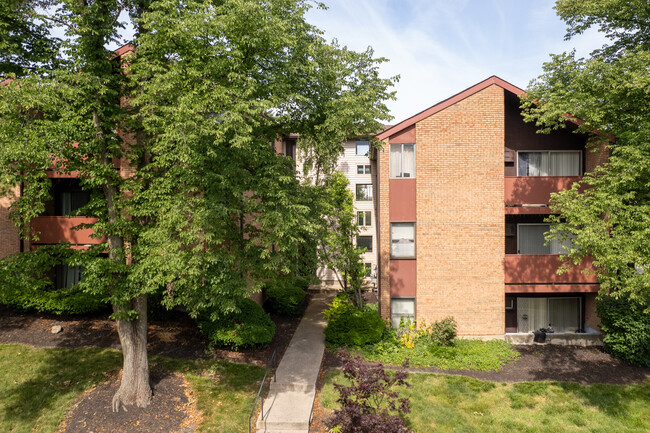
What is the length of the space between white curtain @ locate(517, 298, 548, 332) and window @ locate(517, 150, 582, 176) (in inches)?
223

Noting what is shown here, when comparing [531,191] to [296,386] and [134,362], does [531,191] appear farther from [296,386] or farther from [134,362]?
[134,362]

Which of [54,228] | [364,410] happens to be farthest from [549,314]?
[54,228]

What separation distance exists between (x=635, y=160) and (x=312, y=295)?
17.5 m

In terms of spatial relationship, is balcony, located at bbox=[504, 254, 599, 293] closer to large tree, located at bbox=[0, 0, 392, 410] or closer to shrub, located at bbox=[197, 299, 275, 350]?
large tree, located at bbox=[0, 0, 392, 410]

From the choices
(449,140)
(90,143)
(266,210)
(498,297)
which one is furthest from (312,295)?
(90,143)

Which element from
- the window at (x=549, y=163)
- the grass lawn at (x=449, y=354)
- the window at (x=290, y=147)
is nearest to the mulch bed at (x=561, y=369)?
the grass lawn at (x=449, y=354)

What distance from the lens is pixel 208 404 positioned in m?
10.8

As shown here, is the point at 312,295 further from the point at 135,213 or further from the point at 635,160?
the point at 635,160

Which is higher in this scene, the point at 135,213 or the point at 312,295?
the point at 135,213

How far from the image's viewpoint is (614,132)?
41.1ft

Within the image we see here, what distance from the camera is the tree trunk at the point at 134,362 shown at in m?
10.5

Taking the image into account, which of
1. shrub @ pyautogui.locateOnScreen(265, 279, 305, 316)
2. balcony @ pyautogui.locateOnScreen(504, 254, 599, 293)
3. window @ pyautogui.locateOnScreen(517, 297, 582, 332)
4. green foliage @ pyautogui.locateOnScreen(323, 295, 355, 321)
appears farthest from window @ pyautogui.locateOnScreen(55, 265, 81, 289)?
window @ pyautogui.locateOnScreen(517, 297, 582, 332)

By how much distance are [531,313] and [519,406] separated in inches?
246

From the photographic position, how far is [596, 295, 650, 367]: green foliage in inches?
522
